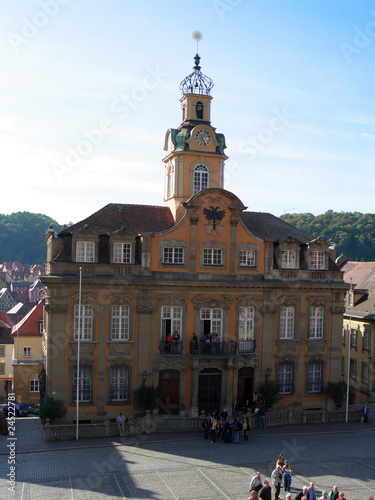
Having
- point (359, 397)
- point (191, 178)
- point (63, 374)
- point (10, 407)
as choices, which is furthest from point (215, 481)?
point (359, 397)

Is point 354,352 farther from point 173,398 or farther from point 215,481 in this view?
point 215,481

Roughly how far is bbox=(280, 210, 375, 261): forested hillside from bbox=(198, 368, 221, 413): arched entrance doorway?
74309mm

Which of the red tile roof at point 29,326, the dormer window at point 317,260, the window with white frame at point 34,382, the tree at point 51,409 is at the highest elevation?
the dormer window at point 317,260

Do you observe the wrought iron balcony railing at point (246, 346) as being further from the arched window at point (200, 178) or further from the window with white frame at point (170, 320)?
the arched window at point (200, 178)

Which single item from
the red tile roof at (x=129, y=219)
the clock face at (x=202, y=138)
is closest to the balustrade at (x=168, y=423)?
the red tile roof at (x=129, y=219)

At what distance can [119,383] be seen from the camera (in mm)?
36875

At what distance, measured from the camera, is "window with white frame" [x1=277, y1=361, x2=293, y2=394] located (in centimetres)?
3978

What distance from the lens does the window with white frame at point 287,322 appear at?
40062mm

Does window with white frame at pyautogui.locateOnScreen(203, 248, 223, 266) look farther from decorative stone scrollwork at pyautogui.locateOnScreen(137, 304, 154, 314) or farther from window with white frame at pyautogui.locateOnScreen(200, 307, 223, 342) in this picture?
decorative stone scrollwork at pyautogui.locateOnScreen(137, 304, 154, 314)

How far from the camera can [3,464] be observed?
28.2 meters

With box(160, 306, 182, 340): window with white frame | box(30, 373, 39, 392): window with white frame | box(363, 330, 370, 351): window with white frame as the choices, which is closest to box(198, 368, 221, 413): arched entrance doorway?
box(160, 306, 182, 340): window with white frame

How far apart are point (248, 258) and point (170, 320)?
7.13 meters

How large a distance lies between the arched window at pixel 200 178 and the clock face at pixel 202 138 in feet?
5.67

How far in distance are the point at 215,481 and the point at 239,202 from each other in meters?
19.3
